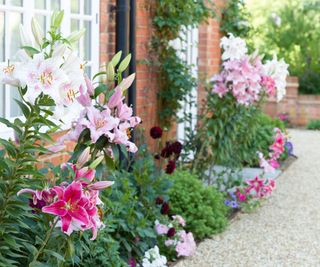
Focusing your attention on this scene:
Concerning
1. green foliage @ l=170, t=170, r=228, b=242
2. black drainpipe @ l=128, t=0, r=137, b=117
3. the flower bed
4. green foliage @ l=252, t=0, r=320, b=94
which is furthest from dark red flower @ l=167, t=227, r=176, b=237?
green foliage @ l=252, t=0, r=320, b=94

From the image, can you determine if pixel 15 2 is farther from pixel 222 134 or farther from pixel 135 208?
pixel 222 134

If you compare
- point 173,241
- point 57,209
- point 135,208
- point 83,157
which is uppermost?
point 83,157

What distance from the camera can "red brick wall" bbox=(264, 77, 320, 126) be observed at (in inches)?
626

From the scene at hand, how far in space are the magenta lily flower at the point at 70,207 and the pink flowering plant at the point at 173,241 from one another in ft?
8.02

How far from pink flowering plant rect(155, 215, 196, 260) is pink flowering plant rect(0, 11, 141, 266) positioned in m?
1.94

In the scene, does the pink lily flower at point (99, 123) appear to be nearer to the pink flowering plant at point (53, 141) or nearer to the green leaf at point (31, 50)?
the pink flowering plant at point (53, 141)

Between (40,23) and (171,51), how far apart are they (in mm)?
2393

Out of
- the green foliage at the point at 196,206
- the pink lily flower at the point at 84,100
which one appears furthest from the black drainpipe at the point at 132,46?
the pink lily flower at the point at 84,100

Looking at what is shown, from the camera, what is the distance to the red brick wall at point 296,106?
15.9 meters

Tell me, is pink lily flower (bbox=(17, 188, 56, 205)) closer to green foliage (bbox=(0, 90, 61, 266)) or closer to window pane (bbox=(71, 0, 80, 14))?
green foliage (bbox=(0, 90, 61, 266))

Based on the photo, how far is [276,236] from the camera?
6.48m

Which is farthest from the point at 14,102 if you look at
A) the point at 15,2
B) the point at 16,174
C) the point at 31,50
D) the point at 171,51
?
the point at 171,51

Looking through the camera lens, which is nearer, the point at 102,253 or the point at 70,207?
the point at 70,207

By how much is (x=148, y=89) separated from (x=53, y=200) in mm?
4392
